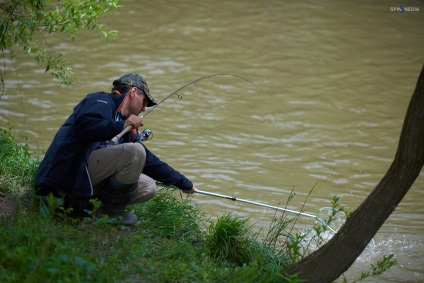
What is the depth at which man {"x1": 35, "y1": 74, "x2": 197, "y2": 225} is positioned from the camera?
4.63m

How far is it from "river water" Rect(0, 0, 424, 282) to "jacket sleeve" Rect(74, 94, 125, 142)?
6.13 ft

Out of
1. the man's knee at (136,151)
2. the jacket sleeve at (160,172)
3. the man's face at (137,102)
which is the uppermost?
the man's face at (137,102)

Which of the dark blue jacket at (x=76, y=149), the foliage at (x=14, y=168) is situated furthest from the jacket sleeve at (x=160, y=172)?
the foliage at (x=14, y=168)

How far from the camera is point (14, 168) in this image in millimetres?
5723

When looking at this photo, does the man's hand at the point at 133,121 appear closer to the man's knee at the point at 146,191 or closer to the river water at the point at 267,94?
the man's knee at the point at 146,191

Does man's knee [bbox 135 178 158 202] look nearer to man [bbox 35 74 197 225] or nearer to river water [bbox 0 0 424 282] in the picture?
man [bbox 35 74 197 225]

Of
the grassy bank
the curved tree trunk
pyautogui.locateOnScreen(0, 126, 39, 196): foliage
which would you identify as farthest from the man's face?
the curved tree trunk

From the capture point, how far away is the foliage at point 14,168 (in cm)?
538

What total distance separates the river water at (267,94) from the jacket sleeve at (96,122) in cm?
187

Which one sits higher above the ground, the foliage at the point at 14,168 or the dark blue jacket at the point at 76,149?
the dark blue jacket at the point at 76,149

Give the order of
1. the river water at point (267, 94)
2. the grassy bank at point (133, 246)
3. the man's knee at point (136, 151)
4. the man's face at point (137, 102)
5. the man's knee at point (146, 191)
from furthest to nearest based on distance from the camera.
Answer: the river water at point (267, 94) < the man's knee at point (146, 191) < the man's face at point (137, 102) < the man's knee at point (136, 151) < the grassy bank at point (133, 246)

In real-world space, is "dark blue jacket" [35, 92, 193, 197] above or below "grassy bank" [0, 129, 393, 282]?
above

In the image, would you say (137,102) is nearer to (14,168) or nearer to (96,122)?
(96,122)

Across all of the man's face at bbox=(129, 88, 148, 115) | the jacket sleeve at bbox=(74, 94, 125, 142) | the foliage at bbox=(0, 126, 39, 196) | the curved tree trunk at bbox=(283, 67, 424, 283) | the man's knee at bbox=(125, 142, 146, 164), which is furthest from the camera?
the foliage at bbox=(0, 126, 39, 196)
